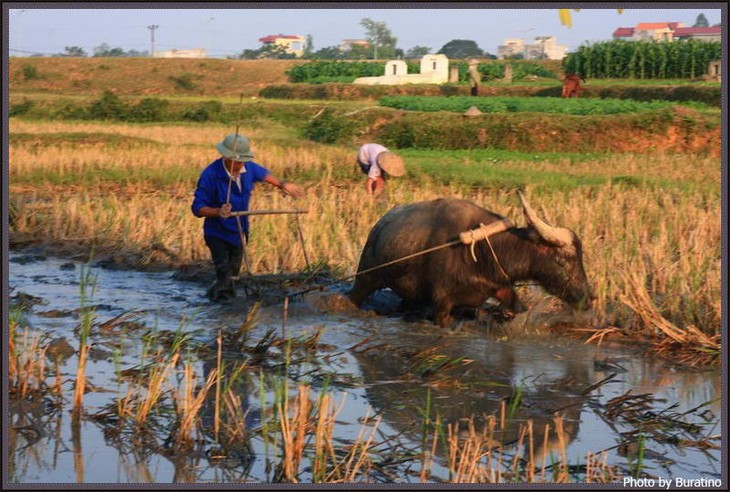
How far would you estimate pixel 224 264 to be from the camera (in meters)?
7.98

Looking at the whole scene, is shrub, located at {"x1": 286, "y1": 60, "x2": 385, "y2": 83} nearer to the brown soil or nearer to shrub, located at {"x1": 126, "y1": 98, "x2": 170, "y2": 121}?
the brown soil

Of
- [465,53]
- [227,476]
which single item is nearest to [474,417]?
[227,476]

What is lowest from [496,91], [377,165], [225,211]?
[377,165]

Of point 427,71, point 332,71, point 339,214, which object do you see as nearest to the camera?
point 339,214

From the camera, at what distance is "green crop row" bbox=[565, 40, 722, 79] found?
4666 cm

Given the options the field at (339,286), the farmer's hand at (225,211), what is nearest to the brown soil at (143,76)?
the field at (339,286)

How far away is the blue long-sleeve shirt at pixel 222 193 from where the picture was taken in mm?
7742

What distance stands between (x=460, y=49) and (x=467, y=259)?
3989 inches

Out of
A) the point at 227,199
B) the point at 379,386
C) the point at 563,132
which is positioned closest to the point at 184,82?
the point at 563,132

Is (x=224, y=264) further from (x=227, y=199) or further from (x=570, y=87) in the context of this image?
(x=570, y=87)

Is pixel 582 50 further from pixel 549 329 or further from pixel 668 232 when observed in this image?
pixel 549 329

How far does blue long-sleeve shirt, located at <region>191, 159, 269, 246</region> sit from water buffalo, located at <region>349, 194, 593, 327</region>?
114 centimetres

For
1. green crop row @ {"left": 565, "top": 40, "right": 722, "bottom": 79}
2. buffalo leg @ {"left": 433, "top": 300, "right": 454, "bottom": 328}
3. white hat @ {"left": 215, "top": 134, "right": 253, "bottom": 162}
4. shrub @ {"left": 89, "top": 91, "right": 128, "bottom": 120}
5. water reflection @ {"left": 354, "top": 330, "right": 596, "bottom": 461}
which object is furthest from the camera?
→ green crop row @ {"left": 565, "top": 40, "right": 722, "bottom": 79}

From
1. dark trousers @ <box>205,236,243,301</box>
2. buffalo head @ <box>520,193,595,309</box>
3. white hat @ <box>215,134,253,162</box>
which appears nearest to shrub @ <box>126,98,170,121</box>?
dark trousers @ <box>205,236,243,301</box>
